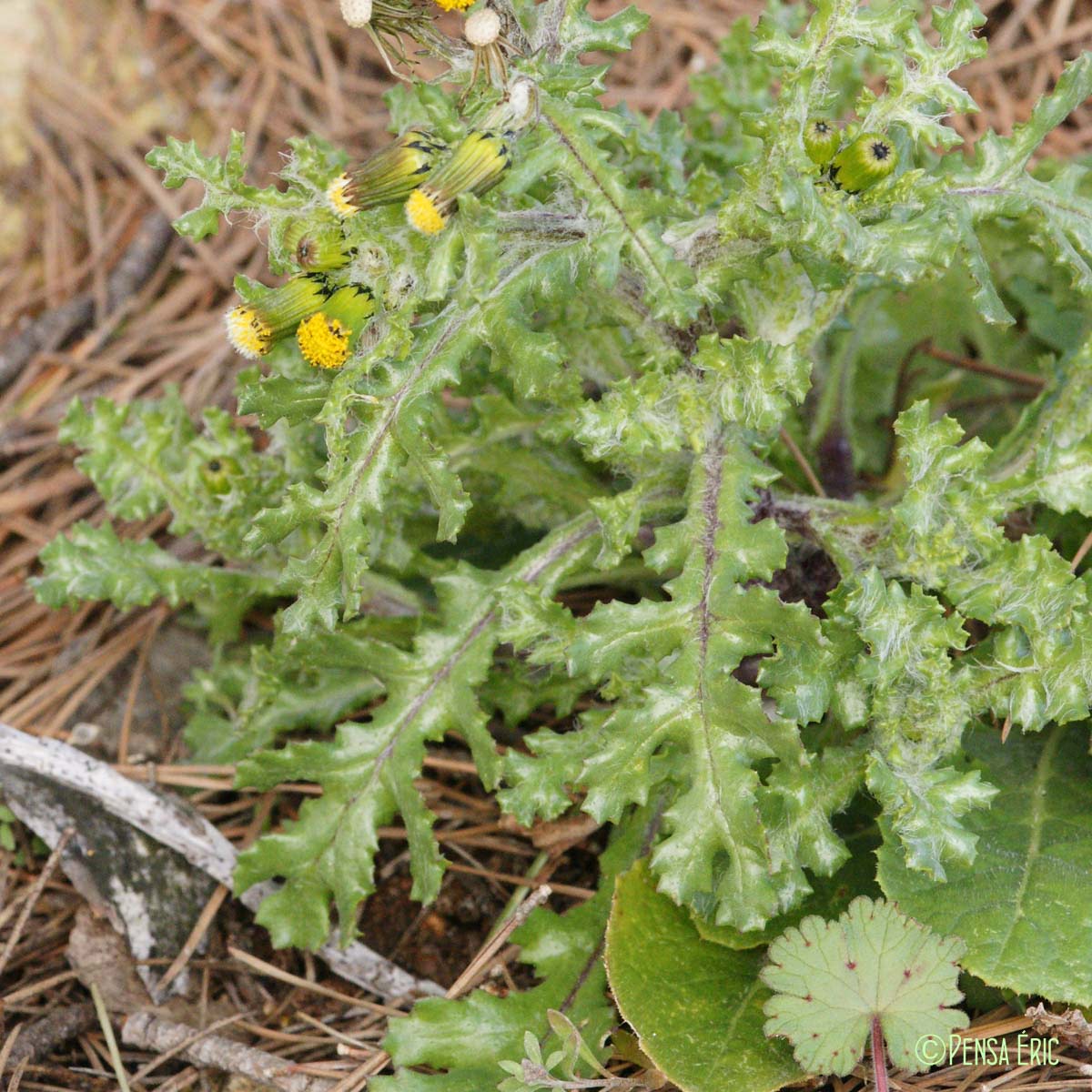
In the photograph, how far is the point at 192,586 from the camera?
2.85 m

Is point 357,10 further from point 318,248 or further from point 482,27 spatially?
point 318,248

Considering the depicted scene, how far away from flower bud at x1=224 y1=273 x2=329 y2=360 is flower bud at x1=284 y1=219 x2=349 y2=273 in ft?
0.10

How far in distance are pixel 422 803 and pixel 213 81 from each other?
2.94 m

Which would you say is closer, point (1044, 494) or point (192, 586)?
point (1044, 494)

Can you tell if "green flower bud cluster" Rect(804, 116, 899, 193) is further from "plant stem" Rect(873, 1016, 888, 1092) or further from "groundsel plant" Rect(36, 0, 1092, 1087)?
"plant stem" Rect(873, 1016, 888, 1092)

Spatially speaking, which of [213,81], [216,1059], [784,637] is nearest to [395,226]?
[784,637]

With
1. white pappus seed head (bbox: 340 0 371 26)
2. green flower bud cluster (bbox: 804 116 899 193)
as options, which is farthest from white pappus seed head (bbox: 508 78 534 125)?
green flower bud cluster (bbox: 804 116 899 193)

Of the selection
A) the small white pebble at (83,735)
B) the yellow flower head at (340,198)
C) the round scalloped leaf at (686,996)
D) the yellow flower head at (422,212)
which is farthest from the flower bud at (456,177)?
the small white pebble at (83,735)

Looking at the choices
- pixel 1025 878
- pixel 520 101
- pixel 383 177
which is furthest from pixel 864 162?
pixel 1025 878

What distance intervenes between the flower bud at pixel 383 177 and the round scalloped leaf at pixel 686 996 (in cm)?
135

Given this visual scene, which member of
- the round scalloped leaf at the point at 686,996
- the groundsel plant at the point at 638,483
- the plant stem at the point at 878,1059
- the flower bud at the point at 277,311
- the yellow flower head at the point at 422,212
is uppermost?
the yellow flower head at the point at 422,212

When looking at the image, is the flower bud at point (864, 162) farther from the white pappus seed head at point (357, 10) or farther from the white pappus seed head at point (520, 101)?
the white pappus seed head at point (357, 10)

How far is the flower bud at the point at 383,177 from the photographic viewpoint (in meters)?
1.99

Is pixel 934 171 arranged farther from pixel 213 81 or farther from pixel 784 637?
pixel 213 81
